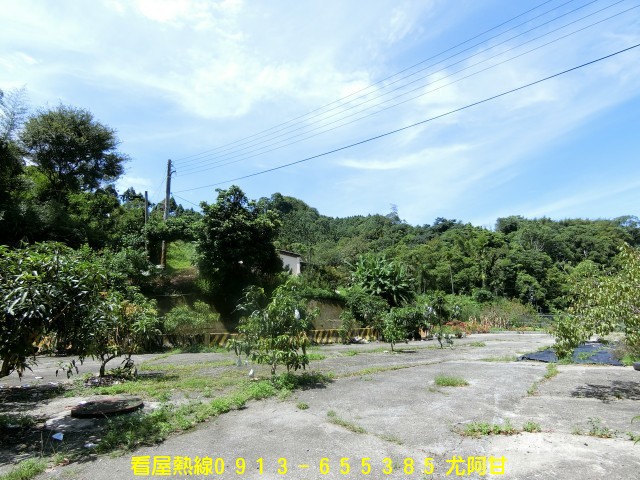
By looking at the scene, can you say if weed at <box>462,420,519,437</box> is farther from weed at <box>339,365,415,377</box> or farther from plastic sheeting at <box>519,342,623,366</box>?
plastic sheeting at <box>519,342,623,366</box>

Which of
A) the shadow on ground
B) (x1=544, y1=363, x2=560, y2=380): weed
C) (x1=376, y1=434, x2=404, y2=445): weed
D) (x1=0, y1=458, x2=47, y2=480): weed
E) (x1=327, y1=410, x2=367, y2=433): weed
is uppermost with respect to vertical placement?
(x1=0, y1=458, x2=47, y2=480): weed

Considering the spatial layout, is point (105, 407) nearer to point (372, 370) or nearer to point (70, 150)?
point (372, 370)

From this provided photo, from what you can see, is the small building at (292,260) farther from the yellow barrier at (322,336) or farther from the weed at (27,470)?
the weed at (27,470)

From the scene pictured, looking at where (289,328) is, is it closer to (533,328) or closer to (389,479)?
(389,479)

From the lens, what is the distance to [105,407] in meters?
6.01

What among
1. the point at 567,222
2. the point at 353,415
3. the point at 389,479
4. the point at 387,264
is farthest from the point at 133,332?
the point at 567,222

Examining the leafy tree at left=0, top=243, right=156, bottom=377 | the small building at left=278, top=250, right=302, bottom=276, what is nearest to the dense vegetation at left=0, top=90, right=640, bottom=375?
the leafy tree at left=0, top=243, right=156, bottom=377

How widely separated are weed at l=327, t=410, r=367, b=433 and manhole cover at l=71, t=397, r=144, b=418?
3.11m

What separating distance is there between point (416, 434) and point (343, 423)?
1.01 meters

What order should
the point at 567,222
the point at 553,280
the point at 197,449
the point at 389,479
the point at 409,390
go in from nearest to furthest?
the point at 389,479, the point at 197,449, the point at 409,390, the point at 553,280, the point at 567,222

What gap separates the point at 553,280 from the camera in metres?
42.5

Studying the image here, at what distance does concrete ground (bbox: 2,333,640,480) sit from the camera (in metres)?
3.98

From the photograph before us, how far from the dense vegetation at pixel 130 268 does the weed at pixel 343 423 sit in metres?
2.01

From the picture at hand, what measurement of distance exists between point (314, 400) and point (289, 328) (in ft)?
5.18
